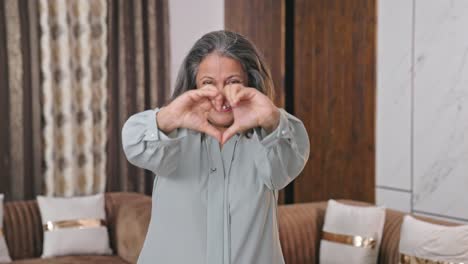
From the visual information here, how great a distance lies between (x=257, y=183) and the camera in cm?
142

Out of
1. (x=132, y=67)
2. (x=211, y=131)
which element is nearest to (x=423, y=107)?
(x=132, y=67)

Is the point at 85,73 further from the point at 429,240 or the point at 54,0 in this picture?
the point at 429,240

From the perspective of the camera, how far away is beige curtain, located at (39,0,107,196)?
4.18m

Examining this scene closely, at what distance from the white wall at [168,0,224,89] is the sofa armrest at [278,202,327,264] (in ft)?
5.11

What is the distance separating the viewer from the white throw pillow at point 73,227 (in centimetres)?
381

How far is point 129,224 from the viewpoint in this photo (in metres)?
3.81

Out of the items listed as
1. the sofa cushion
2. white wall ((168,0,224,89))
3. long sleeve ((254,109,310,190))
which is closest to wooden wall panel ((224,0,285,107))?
white wall ((168,0,224,89))

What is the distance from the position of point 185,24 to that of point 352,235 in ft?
6.98

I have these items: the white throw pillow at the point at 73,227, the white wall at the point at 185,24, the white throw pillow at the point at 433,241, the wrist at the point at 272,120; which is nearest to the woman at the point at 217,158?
the wrist at the point at 272,120

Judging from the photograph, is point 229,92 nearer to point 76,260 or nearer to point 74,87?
point 76,260

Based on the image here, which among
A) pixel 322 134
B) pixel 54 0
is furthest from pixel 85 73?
pixel 322 134

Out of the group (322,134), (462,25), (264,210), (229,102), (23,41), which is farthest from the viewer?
(322,134)

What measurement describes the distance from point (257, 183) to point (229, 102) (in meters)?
0.22

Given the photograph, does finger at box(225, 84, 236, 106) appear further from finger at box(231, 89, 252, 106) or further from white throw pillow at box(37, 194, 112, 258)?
white throw pillow at box(37, 194, 112, 258)
